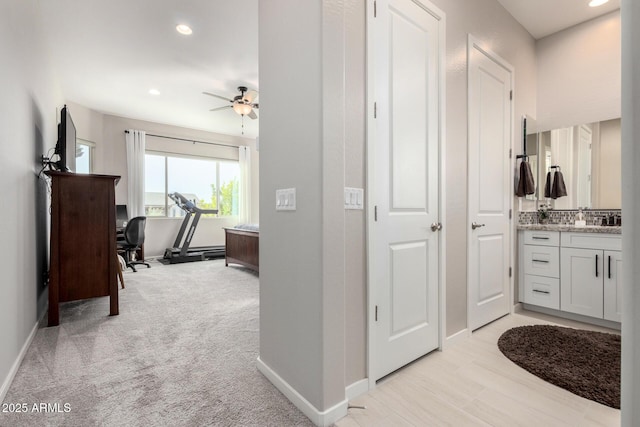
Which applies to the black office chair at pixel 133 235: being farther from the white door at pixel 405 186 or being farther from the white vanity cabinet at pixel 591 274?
the white vanity cabinet at pixel 591 274

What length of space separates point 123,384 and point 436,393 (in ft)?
5.73

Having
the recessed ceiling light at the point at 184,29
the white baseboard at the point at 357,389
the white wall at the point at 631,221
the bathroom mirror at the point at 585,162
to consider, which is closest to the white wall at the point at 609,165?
the bathroom mirror at the point at 585,162

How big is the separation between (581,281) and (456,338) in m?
1.37

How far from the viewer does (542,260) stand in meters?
2.81

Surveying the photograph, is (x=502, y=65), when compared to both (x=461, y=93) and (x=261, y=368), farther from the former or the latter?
(x=261, y=368)

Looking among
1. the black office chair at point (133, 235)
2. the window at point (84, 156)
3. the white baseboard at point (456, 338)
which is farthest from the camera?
the window at point (84, 156)

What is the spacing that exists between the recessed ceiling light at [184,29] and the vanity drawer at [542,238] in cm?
406

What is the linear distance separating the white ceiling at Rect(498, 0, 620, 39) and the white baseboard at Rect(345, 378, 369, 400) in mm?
3400

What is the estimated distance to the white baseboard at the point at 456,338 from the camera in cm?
213

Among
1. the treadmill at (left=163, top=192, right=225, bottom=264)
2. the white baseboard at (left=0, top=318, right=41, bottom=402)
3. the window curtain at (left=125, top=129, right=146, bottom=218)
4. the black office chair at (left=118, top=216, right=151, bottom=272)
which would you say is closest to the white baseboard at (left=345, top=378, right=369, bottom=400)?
the white baseboard at (left=0, top=318, right=41, bottom=402)

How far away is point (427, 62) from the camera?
6.55 feet

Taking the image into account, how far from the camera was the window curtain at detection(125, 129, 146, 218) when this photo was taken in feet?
19.1

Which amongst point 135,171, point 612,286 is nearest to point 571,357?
point 612,286

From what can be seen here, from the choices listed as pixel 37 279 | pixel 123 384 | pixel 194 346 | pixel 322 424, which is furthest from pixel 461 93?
pixel 37 279
